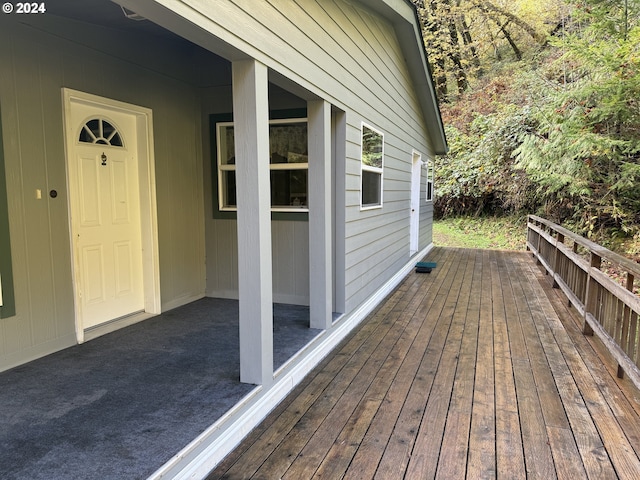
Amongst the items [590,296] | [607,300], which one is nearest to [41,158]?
[607,300]

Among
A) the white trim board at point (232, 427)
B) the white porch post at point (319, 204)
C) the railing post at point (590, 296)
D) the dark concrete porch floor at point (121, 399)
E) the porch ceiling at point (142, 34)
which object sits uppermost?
the porch ceiling at point (142, 34)

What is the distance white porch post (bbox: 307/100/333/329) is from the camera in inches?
133

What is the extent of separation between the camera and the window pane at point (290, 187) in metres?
4.45

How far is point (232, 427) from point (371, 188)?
3337 millimetres

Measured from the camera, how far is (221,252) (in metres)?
4.73

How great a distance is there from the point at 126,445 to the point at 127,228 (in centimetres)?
238

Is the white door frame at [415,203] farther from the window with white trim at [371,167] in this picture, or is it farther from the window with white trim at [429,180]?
the window with white trim at [371,167]

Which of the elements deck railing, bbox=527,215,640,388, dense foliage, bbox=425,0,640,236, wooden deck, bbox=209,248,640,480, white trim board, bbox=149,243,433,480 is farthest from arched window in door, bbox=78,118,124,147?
dense foliage, bbox=425,0,640,236

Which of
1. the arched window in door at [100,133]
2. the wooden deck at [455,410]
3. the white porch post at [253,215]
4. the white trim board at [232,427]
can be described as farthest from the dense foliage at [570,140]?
the arched window in door at [100,133]

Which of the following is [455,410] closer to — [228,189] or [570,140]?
[228,189]

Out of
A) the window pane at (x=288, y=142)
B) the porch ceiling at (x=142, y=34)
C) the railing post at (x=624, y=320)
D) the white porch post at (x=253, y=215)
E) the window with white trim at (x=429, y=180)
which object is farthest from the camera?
the window with white trim at (x=429, y=180)

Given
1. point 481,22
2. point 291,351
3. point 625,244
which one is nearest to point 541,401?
point 291,351

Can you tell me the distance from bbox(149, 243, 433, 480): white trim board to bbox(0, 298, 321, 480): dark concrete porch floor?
0.19 feet

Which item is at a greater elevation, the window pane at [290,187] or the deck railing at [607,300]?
the window pane at [290,187]
